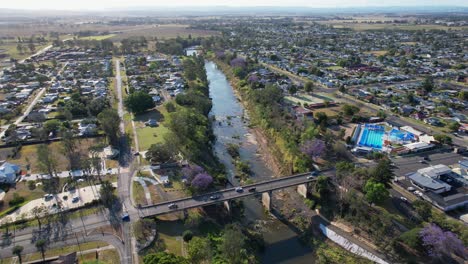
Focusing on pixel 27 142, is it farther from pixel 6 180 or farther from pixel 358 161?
pixel 358 161

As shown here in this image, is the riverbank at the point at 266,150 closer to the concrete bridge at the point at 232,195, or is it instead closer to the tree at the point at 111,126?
the concrete bridge at the point at 232,195

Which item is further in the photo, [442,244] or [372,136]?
[372,136]

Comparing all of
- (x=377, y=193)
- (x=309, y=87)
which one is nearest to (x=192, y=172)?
(x=377, y=193)

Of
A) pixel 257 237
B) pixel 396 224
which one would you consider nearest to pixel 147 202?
pixel 257 237

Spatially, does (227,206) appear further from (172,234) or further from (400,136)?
(400,136)

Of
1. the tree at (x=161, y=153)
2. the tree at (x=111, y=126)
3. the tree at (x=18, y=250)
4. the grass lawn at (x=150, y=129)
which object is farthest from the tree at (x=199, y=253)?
the tree at (x=111, y=126)

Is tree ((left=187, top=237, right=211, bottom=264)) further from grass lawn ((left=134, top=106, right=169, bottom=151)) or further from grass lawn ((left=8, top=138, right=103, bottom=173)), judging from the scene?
grass lawn ((left=8, top=138, right=103, bottom=173))

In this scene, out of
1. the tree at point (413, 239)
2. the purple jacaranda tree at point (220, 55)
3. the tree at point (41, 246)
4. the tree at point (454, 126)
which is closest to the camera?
the tree at point (413, 239)
